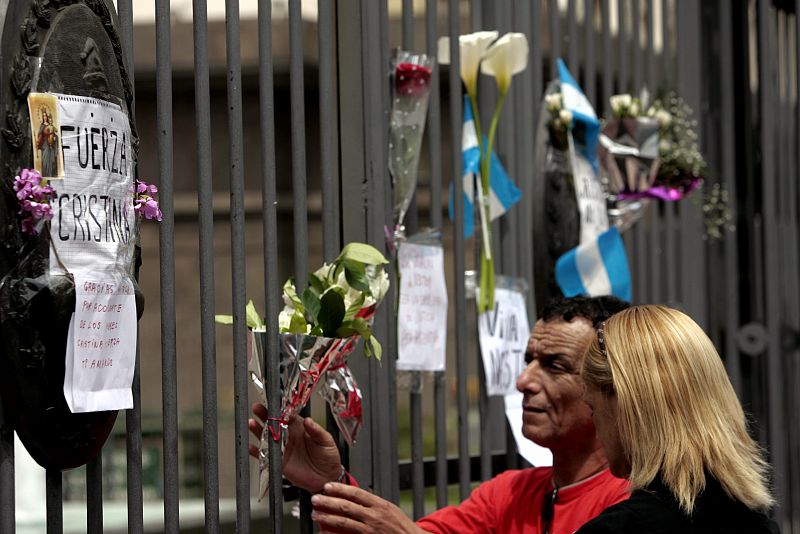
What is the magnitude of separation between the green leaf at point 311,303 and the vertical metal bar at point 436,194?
72 centimetres

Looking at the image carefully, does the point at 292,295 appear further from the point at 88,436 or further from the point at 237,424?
the point at 88,436

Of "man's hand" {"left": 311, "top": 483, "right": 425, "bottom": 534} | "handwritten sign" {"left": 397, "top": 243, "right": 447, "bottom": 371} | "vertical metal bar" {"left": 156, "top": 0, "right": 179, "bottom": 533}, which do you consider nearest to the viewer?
"vertical metal bar" {"left": 156, "top": 0, "right": 179, "bottom": 533}

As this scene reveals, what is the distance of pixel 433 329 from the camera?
3561 mm

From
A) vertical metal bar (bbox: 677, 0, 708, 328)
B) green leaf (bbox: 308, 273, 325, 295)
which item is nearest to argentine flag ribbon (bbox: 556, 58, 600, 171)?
vertical metal bar (bbox: 677, 0, 708, 328)

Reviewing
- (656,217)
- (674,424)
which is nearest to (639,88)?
(656,217)

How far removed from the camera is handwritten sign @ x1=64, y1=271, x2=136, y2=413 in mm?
2482

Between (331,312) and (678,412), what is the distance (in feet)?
2.83

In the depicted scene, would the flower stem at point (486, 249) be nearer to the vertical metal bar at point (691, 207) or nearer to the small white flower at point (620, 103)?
the small white flower at point (620, 103)

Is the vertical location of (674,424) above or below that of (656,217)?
below

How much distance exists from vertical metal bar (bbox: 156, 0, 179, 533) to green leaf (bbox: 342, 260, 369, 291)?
41cm

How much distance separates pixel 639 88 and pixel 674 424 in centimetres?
228

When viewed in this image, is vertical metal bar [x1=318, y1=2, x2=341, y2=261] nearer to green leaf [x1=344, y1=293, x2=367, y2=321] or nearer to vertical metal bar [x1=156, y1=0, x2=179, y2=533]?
green leaf [x1=344, y1=293, x2=367, y2=321]

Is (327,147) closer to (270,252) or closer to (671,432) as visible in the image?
(270,252)

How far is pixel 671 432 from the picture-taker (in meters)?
2.48
